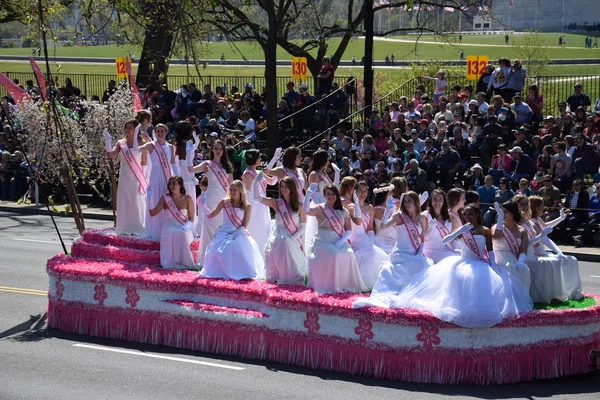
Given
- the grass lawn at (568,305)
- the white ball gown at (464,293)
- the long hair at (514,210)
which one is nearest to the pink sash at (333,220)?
the white ball gown at (464,293)

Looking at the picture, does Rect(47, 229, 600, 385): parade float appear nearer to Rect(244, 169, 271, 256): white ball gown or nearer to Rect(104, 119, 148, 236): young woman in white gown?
Rect(104, 119, 148, 236): young woman in white gown

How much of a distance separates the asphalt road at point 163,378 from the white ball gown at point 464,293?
79cm

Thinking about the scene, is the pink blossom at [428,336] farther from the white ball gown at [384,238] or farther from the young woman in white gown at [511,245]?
the white ball gown at [384,238]

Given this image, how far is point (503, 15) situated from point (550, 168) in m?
73.8

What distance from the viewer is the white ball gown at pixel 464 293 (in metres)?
10.4

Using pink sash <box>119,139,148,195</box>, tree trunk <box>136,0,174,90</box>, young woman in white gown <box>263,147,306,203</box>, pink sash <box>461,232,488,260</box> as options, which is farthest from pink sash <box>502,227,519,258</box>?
tree trunk <box>136,0,174,90</box>

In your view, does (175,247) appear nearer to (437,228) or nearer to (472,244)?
(437,228)

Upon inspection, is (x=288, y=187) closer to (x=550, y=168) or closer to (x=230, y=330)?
(x=230, y=330)

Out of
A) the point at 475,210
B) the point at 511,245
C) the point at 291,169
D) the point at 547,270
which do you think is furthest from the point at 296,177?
the point at 547,270

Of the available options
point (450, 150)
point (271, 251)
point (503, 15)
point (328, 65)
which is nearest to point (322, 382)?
point (271, 251)

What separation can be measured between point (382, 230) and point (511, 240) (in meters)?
2.23

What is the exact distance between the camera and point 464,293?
34.8ft

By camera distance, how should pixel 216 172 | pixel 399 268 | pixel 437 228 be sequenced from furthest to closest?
pixel 216 172
pixel 437 228
pixel 399 268

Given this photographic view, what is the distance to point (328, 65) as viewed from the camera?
26.7 metres
